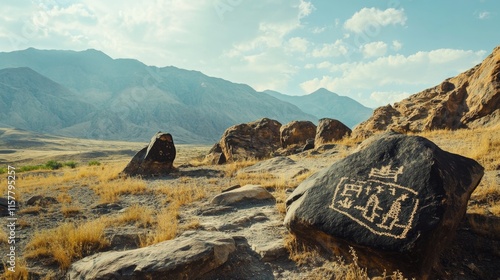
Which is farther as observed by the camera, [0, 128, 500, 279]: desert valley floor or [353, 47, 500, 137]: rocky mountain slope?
[353, 47, 500, 137]: rocky mountain slope

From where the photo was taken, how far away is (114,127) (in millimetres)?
168875

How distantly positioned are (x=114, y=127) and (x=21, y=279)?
178m

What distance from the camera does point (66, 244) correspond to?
6074mm

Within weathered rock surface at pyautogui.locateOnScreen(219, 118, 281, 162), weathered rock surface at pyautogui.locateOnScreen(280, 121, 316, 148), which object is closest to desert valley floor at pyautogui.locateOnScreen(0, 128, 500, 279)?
weathered rock surface at pyautogui.locateOnScreen(219, 118, 281, 162)

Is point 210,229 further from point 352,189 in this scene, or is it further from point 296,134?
point 296,134

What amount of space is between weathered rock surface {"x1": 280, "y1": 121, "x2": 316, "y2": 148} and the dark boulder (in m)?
9.02

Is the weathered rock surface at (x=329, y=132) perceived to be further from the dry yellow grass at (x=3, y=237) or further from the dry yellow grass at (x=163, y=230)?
the dry yellow grass at (x=3, y=237)

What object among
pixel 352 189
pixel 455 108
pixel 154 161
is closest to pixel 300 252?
pixel 352 189

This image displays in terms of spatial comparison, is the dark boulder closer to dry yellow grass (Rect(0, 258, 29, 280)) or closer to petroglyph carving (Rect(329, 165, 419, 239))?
dry yellow grass (Rect(0, 258, 29, 280))

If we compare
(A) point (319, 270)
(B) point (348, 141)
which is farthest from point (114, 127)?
(A) point (319, 270)

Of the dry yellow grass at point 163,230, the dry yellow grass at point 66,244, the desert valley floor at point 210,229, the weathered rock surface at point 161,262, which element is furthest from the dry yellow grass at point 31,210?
the weathered rock surface at point 161,262

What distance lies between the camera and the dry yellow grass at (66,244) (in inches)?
226

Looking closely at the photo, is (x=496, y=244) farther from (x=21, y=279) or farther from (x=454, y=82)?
(x=454, y=82)

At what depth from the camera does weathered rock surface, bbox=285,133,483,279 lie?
4.27 m
